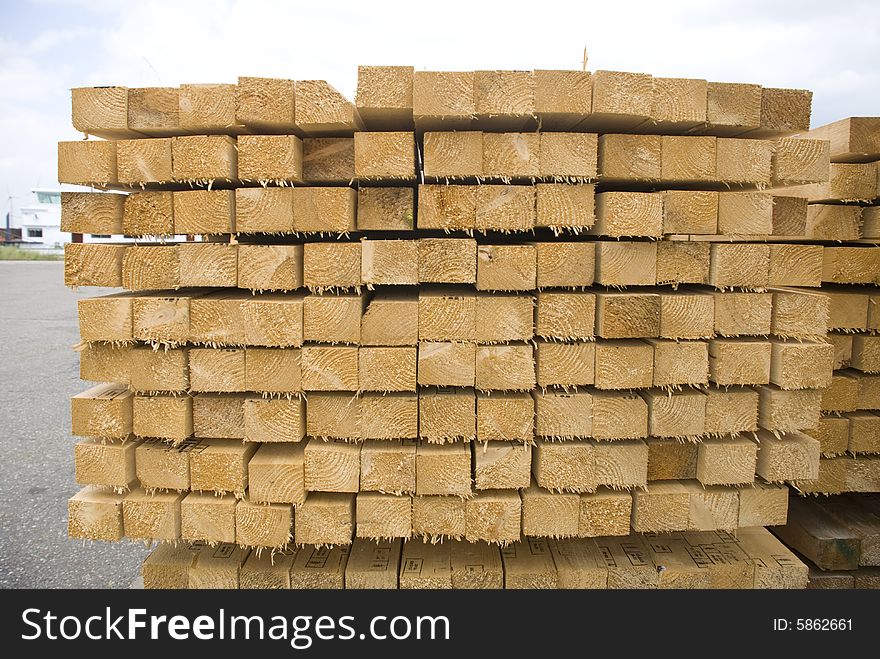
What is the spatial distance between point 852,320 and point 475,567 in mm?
2658

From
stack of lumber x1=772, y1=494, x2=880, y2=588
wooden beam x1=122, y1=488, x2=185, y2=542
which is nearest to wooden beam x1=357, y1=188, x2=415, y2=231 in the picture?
wooden beam x1=122, y1=488, x2=185, y2=542

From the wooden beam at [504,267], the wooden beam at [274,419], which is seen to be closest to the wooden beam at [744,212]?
the wooden beam at [504,267]

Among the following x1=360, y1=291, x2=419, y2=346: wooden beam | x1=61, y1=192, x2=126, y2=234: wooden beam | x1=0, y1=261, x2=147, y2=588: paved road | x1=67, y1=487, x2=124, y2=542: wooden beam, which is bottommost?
x1=0, y1=261, x2=147, y2=588: paved road

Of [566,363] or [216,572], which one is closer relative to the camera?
[566,363]

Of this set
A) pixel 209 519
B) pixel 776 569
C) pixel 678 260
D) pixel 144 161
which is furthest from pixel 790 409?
pixel 144 161

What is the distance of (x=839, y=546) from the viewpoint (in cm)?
322

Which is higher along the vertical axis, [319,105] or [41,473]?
[319,105]

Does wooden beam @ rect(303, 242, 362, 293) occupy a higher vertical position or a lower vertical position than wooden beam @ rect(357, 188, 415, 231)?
lower

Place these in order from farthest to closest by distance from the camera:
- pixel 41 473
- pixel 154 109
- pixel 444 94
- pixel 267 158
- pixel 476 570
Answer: pixel 41 473
pixel 476 570
pixel 154 109
pixel 267 158
pixel 444 94

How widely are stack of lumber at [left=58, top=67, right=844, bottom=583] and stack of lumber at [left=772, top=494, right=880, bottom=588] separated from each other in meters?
0.88

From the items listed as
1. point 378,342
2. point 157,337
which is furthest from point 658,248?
point 157,337

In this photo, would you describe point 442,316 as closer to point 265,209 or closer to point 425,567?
point 265,209

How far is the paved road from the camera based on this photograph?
11.4 ft

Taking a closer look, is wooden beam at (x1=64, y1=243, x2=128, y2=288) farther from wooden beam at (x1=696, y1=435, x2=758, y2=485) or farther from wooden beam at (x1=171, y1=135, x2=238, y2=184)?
wooden beam at (x1=696, y1=435, x2=758, y2=485)
